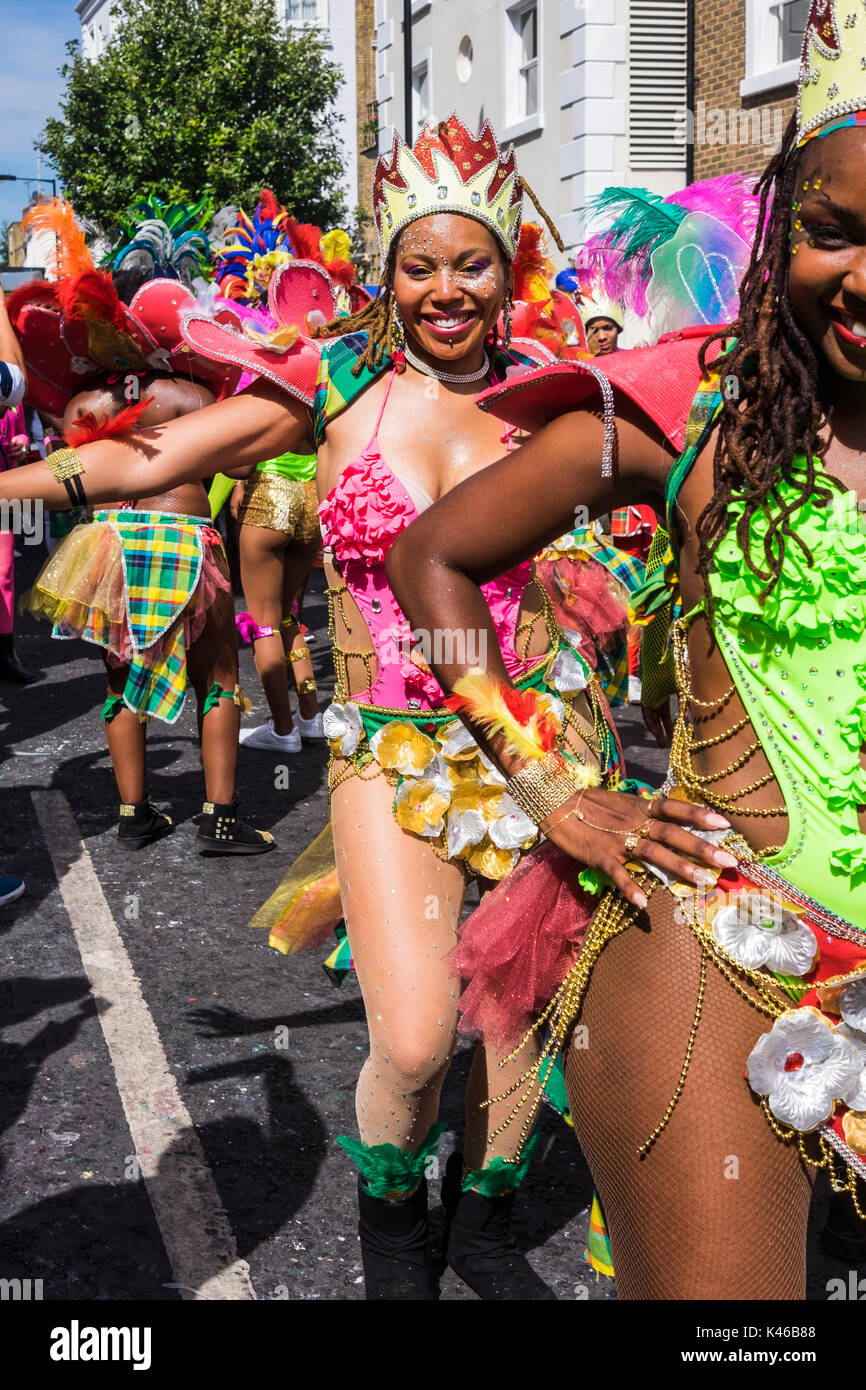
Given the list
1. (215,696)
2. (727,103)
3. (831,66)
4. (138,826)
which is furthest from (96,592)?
(727,103)

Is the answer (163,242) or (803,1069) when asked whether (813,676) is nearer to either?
(803,1069)

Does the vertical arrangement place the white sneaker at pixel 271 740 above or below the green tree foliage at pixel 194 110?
below

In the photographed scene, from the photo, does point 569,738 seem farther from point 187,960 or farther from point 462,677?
point 187,960

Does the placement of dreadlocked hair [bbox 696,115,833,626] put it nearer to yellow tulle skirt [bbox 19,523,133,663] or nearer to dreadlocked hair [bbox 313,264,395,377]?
dreadlocked hair [bbox 313,264,395,377]

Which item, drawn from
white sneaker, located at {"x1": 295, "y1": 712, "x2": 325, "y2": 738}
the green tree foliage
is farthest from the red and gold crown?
the green tree foliage

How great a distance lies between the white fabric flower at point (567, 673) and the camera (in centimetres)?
305

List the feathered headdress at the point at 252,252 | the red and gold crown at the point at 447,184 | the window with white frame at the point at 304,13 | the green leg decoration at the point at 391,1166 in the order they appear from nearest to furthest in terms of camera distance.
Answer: the green leg decoration at the point at 391,1166 < the red and gold crown at the point at 447,184 < the feathered headdress at the point at 252,252 < the window with white frame at the point at 304,13

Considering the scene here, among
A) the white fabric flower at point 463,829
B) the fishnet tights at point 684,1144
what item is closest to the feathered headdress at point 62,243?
the white fabric flower at point 463,829

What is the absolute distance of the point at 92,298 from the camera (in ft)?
16.0

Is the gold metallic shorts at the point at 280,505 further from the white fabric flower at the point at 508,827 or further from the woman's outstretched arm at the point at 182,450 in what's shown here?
the white fabric flower at the point at 508,827

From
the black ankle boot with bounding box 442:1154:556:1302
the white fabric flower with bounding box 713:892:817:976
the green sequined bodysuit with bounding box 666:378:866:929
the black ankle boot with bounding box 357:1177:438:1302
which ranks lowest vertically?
Result: the black ankle boot with bounding box 442:1154:556:1302

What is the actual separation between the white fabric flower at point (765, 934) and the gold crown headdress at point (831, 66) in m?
0.91

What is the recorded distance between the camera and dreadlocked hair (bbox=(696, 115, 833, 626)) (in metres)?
1.61

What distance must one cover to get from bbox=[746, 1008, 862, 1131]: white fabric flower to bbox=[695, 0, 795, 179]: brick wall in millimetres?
13785
